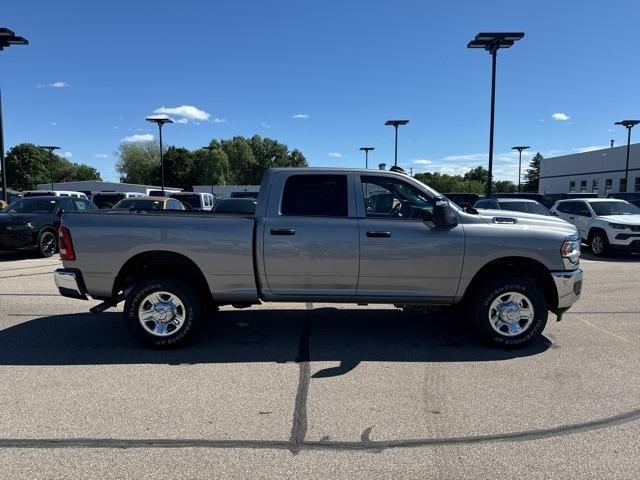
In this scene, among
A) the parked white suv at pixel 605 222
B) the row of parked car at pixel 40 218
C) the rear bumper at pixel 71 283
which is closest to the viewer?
the rear bumper at pixel 71 283

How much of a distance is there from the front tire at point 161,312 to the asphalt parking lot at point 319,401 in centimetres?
20

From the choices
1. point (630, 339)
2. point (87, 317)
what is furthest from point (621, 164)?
point (87, 317)

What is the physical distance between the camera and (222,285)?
530 cm

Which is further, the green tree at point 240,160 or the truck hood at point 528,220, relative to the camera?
the green tree at point 240,160

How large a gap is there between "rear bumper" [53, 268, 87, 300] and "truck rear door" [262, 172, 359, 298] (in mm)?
1985

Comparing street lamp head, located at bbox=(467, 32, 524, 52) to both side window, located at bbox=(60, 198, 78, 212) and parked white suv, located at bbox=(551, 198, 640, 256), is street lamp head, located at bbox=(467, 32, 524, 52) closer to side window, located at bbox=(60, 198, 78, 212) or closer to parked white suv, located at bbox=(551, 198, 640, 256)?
parked white suv, located at bbox=(551, 198, 640, 256)

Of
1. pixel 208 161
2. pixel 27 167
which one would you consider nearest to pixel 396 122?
pixel 208 161

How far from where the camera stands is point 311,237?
5.19 m

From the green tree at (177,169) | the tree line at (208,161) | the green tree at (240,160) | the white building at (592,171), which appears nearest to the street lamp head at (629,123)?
the white building at (592,171)

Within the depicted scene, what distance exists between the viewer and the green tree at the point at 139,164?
3866 inches

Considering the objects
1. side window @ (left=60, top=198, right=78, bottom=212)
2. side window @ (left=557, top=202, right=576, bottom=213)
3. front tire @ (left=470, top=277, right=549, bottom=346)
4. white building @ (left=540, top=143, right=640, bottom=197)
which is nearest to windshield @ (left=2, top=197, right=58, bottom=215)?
side window @ (left=60, top=198, right=78, bottom=212)

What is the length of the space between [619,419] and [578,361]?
A: 1.35 meters

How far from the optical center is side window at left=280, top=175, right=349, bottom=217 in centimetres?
533

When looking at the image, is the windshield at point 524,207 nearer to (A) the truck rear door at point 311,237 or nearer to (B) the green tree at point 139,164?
(A) the truck rear door at point 311,237
